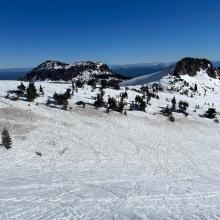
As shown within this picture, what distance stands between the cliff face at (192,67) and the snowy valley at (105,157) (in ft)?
166

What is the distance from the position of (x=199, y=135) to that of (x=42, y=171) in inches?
1182

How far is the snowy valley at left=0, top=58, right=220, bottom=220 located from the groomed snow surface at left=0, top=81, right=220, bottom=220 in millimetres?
69

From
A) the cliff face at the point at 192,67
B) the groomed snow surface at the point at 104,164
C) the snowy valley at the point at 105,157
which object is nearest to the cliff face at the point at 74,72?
the cliff face at the point at 192,67

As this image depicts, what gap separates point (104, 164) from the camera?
124ft

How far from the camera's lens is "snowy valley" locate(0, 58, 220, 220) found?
2374 centimetres

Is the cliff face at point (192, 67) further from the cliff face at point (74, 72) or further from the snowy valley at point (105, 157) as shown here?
the snowy valley at point (105, 157)

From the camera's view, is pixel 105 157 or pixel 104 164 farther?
pixel 105 157

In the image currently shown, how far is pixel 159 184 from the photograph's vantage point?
30875 millimetres

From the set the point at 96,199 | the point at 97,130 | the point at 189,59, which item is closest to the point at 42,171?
the point at 96,199

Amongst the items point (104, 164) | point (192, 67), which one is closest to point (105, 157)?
point (104, 164)

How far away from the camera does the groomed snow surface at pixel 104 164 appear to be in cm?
2338

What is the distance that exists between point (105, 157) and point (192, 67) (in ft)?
314

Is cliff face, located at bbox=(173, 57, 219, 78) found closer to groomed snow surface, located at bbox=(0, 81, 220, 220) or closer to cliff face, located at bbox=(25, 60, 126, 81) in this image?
cliff face, located at bbox=(25, 60, 126, 81)

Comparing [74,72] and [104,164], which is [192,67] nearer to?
[74,72]
